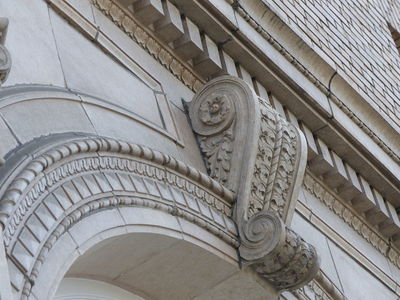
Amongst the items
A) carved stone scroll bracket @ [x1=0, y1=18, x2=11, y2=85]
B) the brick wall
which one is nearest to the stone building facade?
carved stone scroll bracket @ [x1=0, y1=18, x2=11, y2=85]

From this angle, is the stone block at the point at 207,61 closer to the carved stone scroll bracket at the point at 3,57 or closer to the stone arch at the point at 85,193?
the stone arch at the point at 85,193

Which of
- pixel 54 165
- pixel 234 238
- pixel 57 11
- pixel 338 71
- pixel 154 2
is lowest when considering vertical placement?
pixel 54 165

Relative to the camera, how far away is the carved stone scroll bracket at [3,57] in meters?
6.50

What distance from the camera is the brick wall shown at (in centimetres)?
1089

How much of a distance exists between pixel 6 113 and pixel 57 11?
1.33 metres

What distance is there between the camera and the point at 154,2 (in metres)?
8.64

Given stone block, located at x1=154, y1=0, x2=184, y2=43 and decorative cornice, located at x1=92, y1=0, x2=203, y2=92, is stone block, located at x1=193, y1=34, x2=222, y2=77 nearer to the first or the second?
decorative cornice, located at x1=92, y1=0, x2=203, y2=92

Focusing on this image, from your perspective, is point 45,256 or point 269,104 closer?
point 45,256

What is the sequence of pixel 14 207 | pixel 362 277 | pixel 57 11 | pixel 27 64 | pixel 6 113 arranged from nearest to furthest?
pixel 14 207 < pixel 6 113 < pixel 27 64 < pixel 57 11 < pixel 362 277

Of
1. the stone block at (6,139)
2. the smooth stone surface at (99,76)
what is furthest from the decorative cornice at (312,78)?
the stone block at (6,139)

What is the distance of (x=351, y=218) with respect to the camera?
998cm

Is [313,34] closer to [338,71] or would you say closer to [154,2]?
[338,71]

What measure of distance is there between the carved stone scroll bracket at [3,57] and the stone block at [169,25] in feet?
7.22

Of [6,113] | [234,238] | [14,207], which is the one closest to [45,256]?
[14,207]
